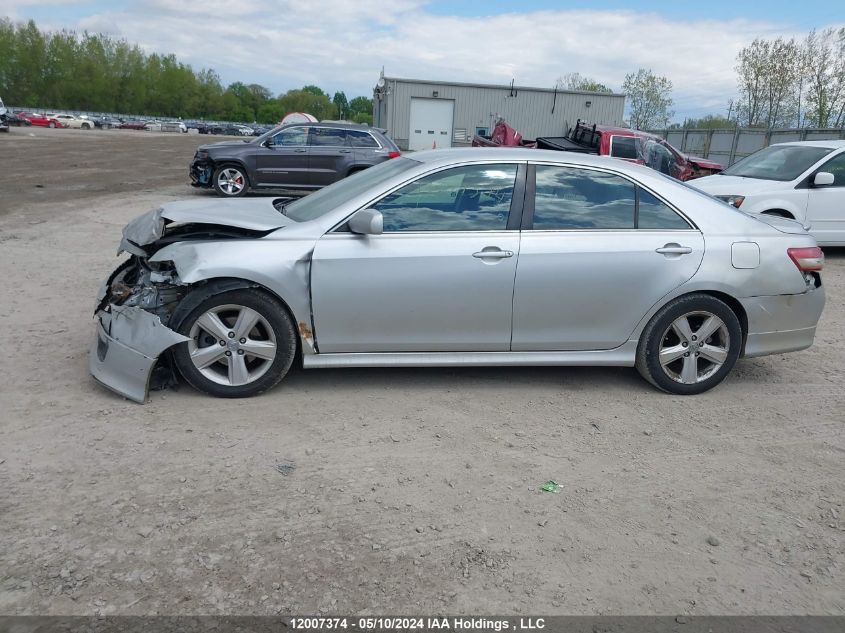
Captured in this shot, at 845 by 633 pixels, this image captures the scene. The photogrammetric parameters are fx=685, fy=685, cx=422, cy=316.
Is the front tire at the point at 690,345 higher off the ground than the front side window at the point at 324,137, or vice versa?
the front side window at the point at 324,137

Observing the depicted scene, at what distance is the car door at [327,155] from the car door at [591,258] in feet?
34.5

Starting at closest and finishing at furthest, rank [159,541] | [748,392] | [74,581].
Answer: [74,581], [159,541], [748,392]

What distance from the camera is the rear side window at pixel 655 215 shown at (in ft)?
15.2

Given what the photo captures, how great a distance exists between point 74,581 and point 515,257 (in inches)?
117

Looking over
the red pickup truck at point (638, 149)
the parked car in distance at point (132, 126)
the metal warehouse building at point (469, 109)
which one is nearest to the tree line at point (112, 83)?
the parked car in distance at point (132, 126)

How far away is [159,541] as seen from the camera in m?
2.92

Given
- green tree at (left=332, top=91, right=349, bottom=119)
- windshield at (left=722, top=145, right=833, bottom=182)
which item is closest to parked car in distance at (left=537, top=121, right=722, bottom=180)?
windshield at (left=722, top=145, right=833, bottom=182)

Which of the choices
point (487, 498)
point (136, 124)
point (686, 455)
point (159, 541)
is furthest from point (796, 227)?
point (136, 124)

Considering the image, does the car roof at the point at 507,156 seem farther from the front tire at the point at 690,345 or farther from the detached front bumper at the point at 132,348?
the detached front bumper at the point at 132,348

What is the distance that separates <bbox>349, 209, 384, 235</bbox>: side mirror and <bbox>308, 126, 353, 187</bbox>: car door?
1065 cm

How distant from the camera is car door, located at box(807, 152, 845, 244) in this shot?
9.52 m

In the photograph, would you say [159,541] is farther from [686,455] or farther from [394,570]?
[686,455]

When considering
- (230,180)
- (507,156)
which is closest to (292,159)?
(230,180)

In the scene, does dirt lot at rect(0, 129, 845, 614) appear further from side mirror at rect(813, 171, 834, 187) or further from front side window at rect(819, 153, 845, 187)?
front side window at rect(819, 153, 845, 187)
